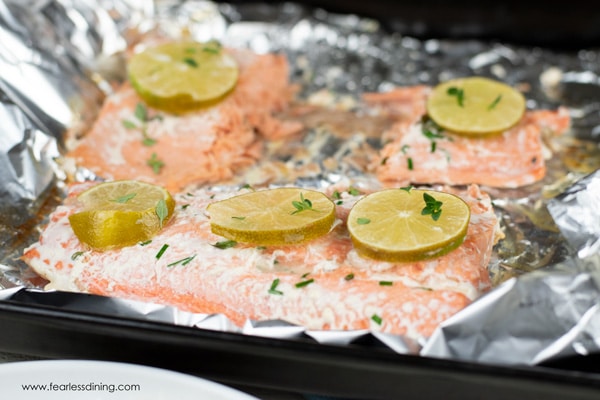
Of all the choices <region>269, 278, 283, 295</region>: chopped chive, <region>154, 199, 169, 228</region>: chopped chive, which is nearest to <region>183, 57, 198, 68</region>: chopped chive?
<region>154, 199, 169, 228</region>: chopped chive

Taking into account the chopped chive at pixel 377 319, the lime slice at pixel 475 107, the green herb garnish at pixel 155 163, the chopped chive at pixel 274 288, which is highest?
the lime slice at pixel 475 107

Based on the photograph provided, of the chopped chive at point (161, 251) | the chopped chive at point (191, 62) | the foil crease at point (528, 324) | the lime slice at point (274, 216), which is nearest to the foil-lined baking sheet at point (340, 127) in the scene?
the foil crease at point (528, 324)

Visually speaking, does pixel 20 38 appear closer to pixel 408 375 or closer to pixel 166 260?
pixel 166 260

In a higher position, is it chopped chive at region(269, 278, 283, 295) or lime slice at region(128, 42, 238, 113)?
lime slice at region(128, 42, 238, 113)

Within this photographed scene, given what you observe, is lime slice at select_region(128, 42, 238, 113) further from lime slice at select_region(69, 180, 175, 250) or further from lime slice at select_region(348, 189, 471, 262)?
lime slice at select_region(348, 189, 471, 262)

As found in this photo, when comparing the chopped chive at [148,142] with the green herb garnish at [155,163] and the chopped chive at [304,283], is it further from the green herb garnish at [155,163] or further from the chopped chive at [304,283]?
the chopped chive at [304,283]

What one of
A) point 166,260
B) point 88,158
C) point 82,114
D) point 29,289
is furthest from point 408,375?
point 82,114

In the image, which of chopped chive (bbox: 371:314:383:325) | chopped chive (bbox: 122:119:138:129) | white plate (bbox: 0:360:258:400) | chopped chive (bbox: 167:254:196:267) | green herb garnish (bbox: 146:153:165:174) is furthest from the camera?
chopped chive (bbox: 122:119:138:129)
